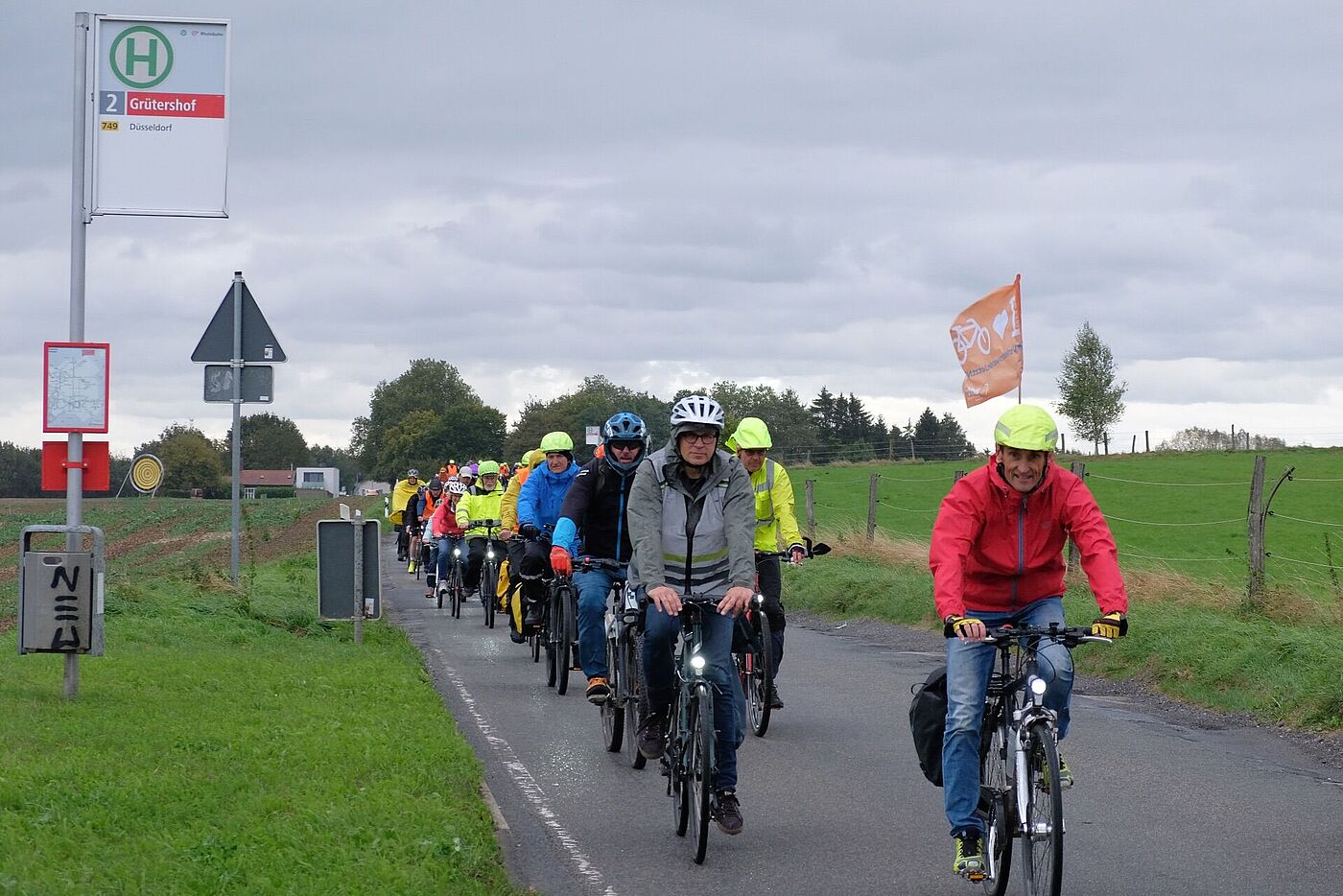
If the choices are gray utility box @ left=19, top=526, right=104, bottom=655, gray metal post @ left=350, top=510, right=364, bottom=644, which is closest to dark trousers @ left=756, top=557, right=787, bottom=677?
gray utility box @ left=19, top=526, right=104, bottom=655

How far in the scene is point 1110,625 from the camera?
554 cm

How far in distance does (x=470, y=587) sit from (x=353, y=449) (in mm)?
160893

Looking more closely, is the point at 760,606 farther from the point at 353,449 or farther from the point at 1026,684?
the point at 353,449

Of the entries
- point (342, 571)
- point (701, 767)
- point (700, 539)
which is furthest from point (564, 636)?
point (701, 767)

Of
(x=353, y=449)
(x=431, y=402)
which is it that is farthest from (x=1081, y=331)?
(x=353, y=449)

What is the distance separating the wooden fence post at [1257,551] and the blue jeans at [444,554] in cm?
1159

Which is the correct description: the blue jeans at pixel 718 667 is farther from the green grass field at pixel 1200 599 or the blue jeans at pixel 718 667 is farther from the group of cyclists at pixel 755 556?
the green grass field at pixel 1200 599

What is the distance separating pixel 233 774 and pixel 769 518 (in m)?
4.41

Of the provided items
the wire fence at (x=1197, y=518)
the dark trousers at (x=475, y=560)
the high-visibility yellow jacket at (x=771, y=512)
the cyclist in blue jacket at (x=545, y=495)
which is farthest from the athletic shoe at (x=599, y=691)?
the dark trousers at (x=475, y=560)

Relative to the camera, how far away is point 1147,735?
10320 mm

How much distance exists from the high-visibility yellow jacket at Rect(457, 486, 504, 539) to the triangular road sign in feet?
13.7

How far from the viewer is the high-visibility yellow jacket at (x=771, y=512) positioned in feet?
35.7

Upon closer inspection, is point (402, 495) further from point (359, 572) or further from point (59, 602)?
point (59, 602)

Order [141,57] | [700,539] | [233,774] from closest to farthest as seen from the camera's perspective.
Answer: [700,539]
[233,774]
[141,57]
